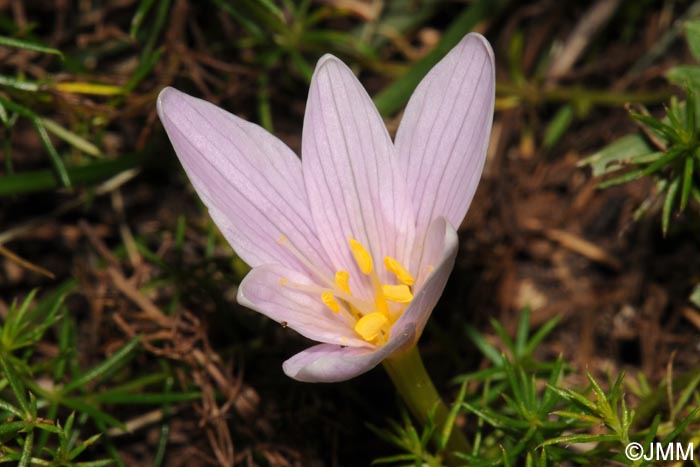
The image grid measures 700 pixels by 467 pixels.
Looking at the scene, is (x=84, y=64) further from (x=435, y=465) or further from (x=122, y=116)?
(x=435, y=465)

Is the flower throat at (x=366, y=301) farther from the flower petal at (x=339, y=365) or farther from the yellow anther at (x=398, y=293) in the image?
the flower petal at (x=339, y=365)

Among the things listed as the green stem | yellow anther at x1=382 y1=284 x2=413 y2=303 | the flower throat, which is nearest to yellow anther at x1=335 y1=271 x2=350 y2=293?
the flower throat


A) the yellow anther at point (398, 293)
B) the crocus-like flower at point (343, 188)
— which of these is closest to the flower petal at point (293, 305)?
the crocus-like flower at point (343, 188)

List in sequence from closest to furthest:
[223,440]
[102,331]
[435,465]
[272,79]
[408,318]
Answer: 1. [408,318]
2. [435,465]
3. [223,440]
4. [102,331]
5. [272,79]

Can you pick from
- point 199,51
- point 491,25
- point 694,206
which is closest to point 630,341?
point 694,206

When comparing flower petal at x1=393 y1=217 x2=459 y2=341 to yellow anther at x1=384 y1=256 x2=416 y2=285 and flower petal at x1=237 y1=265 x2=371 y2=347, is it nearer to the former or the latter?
yellow anther at x1=384 y1=256 x2=416 y2=285
